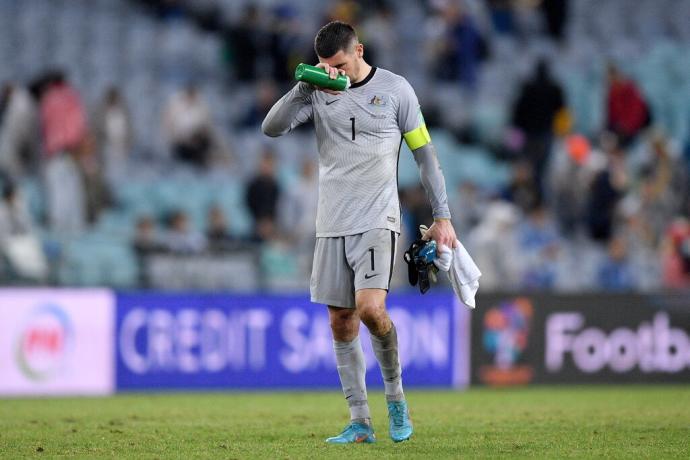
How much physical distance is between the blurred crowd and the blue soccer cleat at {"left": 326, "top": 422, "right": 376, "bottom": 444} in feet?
20.9

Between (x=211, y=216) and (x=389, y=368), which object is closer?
(x=389, y=368)

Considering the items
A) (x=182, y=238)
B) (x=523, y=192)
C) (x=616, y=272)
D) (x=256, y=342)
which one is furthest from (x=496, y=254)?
(x=182, y=238)

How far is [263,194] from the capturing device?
51.8 feet

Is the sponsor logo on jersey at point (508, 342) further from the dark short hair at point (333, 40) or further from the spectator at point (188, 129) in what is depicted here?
the dark short hair at point (333, 40)

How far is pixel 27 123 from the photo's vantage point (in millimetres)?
15438

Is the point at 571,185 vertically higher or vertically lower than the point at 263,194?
higher

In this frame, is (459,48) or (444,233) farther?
(459,48)

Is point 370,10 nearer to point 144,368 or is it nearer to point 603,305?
point 603,305

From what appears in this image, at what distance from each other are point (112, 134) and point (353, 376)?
8.91 meters

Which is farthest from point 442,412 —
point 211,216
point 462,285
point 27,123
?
point 27,123

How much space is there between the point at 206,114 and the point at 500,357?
5.07m

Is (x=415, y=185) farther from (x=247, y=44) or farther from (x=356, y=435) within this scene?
(x=356, y=435)

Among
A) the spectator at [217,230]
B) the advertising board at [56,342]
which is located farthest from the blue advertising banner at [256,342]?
the spectator at [217,230]

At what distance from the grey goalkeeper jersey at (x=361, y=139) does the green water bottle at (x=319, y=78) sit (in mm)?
320
